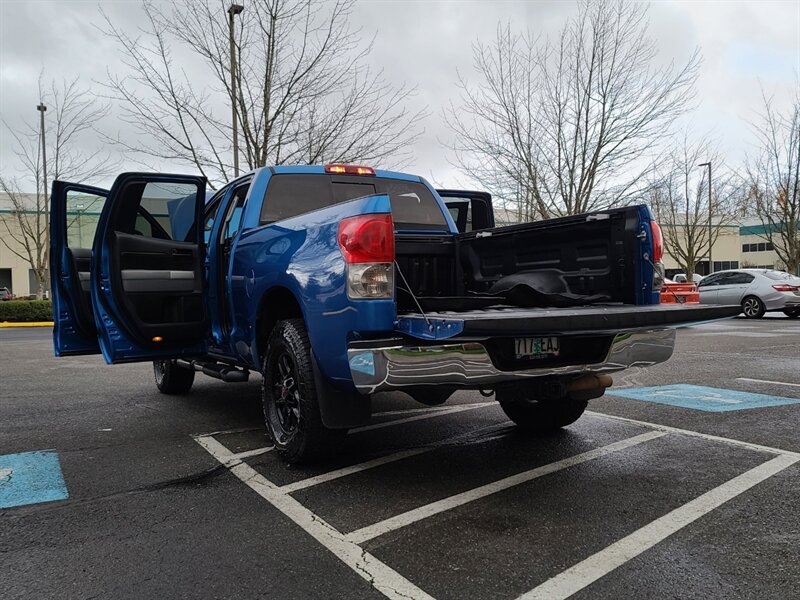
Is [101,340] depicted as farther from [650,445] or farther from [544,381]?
[650,445]

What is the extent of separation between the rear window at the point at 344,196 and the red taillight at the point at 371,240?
161 cm

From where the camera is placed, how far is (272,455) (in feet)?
14.5

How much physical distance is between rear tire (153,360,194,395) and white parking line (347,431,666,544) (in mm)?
4298

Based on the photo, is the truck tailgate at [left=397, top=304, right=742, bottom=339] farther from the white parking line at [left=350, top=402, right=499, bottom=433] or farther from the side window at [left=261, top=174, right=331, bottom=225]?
the white parking line at [left=350, top=402, right=499, bottom=433]

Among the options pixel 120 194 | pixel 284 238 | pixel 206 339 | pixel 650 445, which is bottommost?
pixel 650 445

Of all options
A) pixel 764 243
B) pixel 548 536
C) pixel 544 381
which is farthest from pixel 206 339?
pixel 764 243

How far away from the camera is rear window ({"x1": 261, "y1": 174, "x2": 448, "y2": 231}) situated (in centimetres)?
498

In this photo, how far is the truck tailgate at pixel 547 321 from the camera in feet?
10.00

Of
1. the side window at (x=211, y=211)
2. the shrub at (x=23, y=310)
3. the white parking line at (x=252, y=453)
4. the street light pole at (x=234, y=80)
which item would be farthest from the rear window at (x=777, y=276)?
the shrub at (x=23, y=310)

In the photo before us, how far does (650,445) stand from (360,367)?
253cm

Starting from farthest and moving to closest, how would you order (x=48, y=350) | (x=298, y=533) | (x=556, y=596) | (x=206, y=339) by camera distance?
(x=48, y=350) → (x=206, y=339) → (x=298, y=533) → (x=556, y=596)

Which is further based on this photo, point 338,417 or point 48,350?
point 48,350

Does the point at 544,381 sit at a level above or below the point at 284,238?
below

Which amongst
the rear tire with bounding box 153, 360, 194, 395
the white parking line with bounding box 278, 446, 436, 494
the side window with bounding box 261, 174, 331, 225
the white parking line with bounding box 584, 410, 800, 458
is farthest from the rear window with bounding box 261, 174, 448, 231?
the rear tire with bounding box 153, 360, 194, 395
